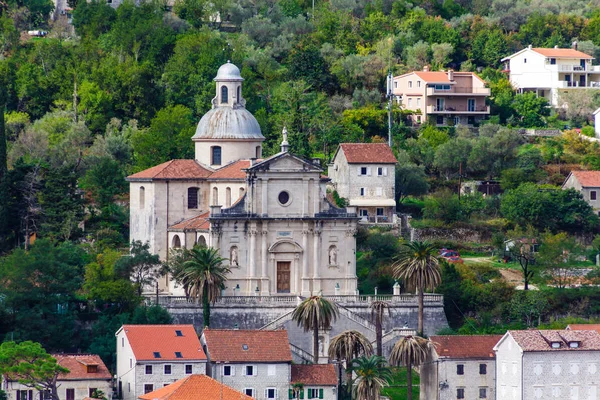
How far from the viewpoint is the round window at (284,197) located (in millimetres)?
107625

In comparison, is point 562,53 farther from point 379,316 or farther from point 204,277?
point 204,277

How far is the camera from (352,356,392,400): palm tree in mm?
94000

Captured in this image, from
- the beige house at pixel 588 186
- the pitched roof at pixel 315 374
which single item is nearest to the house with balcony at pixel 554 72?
the beige house at pixel 588 186

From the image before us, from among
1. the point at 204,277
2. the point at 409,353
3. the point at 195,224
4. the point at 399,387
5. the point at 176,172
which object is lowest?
the point at 399,387

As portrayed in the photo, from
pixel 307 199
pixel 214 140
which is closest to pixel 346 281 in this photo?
pixel 307 199

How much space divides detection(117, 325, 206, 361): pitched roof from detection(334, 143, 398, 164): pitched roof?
90.3ft

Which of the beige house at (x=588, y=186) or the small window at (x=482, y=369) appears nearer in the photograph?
the small window at (x=482, y=369)

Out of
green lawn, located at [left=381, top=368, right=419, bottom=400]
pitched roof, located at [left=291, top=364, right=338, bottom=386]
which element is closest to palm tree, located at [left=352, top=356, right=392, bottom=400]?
pitched roof, located at [left=291, top=364, right=338, bottom=386]

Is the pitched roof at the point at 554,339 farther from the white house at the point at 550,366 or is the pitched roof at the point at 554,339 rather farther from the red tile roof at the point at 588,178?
the red tile roof at the point at 588,178

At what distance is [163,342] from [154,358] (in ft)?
4.38

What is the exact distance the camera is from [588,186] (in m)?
126

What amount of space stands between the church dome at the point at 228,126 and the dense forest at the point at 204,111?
7.79 meters

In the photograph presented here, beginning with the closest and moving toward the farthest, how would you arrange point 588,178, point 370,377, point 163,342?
point 370,377
point 163,342
point 588,178

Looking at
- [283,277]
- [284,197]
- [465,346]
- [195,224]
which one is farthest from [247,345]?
[195,224]
